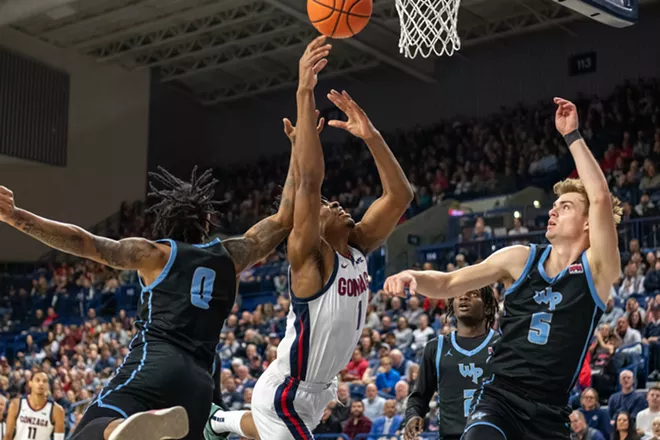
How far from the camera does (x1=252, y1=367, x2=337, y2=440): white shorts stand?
16.9 feet

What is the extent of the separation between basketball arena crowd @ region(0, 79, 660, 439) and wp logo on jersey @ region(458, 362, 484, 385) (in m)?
3.28

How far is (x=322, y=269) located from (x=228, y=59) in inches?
840

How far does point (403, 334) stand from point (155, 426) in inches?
372

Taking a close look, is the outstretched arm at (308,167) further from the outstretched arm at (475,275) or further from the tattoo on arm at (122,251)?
the tattoo on arm at (122,251)

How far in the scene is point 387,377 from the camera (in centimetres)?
1212

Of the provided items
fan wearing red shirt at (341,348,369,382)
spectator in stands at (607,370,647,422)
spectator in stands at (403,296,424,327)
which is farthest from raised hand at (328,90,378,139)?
spectator in stands at (403,296,424,327)

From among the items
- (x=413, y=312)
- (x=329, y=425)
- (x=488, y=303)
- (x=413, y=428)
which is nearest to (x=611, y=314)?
(x=413, y=312)

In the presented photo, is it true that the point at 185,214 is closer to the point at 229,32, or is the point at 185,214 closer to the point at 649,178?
the point at 649,178

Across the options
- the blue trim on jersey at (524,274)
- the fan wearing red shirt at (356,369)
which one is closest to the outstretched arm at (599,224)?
the blue trim on jersey at (524,274)

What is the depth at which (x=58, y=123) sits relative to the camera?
83.5 feet

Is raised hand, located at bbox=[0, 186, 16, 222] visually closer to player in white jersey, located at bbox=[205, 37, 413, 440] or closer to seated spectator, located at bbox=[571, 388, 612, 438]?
player in white jersey, located at bbox=[205, 37, 413, 440]

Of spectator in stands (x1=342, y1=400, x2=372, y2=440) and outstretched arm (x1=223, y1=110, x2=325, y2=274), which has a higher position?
outstretched arm (x1=223, y1=110, x2=325, y2=274)

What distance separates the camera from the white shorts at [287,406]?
516 cm

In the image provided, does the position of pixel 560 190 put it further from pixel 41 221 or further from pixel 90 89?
pixel 90 89
